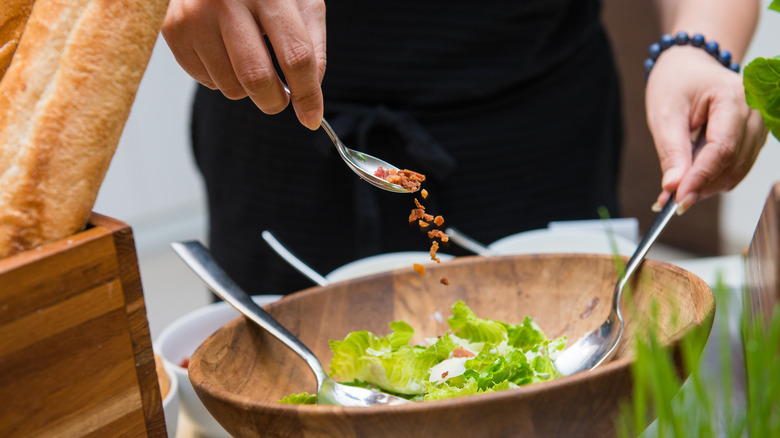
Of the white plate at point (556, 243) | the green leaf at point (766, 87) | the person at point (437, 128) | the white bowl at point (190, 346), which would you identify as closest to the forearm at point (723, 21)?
the person at point (437, 128)

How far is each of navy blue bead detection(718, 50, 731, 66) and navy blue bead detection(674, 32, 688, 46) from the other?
0.05 meters

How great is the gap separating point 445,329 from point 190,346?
1.05ft

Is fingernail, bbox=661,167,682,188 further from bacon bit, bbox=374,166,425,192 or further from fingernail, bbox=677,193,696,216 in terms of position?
bacon bit, bbox=374,166,425,192

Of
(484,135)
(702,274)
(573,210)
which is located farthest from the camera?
(573,210)

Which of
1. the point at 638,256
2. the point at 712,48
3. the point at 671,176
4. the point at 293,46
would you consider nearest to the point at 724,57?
the point at 712,48

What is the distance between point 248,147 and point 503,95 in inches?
18.9

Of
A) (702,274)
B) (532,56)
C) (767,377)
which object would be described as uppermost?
(532,56)

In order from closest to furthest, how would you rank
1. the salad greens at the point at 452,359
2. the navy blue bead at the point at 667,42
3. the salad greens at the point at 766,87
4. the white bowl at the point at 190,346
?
the salad greens at the point at 766,87
the salad greens at the point at 452,359
the white bowl at the point at 190,346
the navy blue bead at the point at 667,42

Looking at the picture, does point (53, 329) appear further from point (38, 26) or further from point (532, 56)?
point (532, 56)

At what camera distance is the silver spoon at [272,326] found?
0.61m

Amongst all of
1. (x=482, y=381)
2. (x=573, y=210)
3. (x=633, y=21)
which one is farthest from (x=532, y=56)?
(x=633, y=21)

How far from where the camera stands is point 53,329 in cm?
43

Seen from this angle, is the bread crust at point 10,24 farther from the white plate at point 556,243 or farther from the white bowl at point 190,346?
the white plate at point 556,243

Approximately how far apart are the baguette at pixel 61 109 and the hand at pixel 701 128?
579 millimetres
